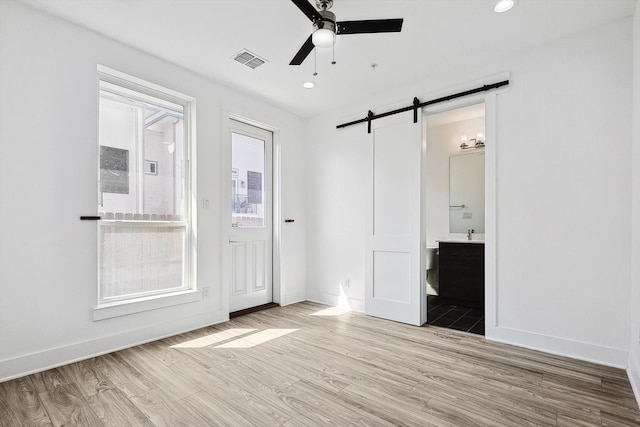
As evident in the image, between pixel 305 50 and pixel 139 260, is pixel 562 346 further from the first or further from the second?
pixel 139 260

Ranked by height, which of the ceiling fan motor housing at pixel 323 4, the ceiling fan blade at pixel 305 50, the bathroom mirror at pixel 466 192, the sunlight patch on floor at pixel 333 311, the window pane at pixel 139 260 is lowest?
the sunlight patch on floor at pixel 333 311

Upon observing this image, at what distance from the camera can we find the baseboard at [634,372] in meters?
2.05

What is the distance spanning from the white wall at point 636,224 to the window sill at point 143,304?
3.77m

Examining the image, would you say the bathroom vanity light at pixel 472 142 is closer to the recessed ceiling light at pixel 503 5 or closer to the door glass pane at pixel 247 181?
the recessed ceiling light at pixel 503 5

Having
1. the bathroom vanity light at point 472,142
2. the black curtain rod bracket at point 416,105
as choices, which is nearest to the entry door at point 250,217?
the black curtain rod bracket at point 416,105

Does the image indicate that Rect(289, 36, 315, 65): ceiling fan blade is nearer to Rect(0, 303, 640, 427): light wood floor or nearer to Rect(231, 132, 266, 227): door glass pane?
Rect(231, 132, 266, 227): door glass pane

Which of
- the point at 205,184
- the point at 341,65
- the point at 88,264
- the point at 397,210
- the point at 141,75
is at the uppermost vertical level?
the point at 341,65

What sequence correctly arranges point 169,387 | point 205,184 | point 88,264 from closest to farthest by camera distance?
1. point 169,387
2. point 88,264
3. point 205,184

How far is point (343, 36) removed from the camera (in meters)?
2.76

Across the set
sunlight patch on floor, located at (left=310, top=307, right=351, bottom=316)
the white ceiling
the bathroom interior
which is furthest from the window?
the bathroom interior

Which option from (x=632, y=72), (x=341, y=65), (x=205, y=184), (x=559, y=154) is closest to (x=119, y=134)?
(x=205, y=184)

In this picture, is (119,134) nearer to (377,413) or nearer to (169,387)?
(169,387)

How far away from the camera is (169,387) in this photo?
2.19 m

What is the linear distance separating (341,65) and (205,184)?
197 centimetres
